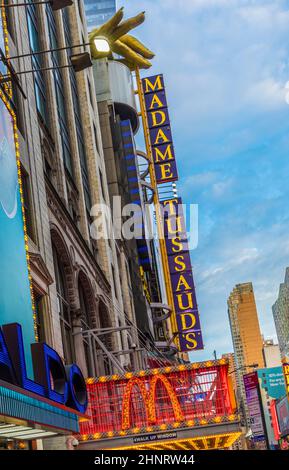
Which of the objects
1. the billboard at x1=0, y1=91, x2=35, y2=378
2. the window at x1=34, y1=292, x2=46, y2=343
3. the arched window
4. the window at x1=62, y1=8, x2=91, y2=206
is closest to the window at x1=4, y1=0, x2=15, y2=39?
the billboard at x1=0, y1=91, x2=35, y2=378

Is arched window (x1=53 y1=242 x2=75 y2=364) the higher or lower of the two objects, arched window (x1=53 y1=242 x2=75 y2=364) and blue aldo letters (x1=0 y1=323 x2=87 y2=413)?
the higher

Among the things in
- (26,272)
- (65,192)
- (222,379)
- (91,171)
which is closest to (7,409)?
(26,272)

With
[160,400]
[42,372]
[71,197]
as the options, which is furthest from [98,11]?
[42,372]

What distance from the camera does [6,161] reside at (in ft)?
57.7

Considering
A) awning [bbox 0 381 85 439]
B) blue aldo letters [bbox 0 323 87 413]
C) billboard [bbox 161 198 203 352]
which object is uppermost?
billboard [bbox 161 198 203 352]

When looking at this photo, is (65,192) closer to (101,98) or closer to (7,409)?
(7,409)

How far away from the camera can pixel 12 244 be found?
17109 millimetres

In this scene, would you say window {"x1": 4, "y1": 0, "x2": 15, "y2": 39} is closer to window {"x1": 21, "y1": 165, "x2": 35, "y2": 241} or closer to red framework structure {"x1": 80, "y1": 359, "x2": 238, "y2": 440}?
window {"x1": 21, "y1": 165, "x2": 35, "y2": 241}

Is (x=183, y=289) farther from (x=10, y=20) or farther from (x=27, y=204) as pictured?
(x=27, y=204)

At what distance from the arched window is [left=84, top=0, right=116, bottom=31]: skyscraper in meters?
166

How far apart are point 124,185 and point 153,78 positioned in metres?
17.4

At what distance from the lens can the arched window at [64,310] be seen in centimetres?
2608

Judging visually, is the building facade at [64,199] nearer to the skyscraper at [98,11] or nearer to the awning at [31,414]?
the awning at [31,414]

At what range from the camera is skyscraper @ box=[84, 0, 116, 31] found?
185250 millimetres
